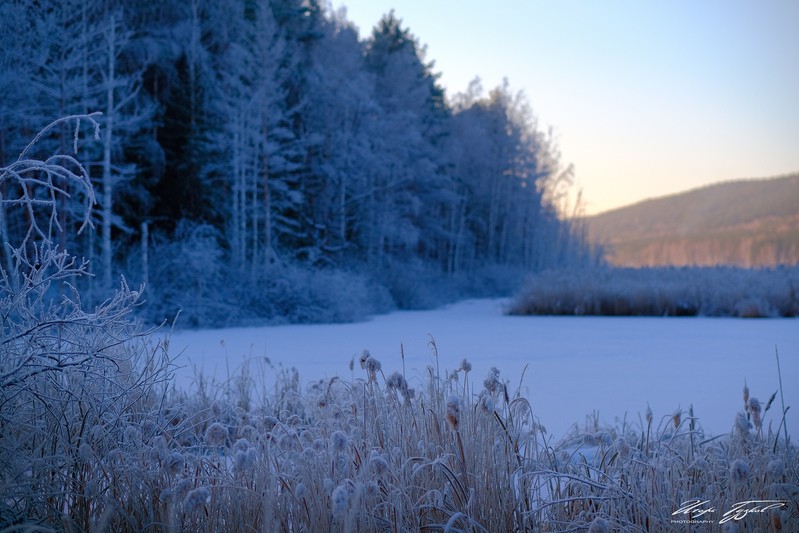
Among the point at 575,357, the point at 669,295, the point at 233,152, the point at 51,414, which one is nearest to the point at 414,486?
the point at 51,414

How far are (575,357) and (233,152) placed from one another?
11278 millimetres

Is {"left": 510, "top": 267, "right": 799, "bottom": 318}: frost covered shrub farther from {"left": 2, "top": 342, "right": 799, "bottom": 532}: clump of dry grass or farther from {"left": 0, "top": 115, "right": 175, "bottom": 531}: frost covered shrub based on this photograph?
{"left": 0, "top": 115, "right": 175, "bottom": 531}: frost covered shrub

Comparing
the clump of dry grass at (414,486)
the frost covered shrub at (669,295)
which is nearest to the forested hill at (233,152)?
the frost covered shrub at (669,295)

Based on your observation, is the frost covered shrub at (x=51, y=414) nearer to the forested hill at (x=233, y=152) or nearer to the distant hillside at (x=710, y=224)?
the forested hill at (x=233, y=152)

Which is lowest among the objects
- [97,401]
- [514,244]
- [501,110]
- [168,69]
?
[97,401]

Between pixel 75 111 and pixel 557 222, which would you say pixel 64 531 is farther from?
pixel 557 222

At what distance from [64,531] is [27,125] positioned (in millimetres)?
11772

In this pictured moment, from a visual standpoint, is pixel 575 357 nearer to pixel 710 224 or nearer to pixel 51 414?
pixel 51 414

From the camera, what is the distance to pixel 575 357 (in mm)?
7082

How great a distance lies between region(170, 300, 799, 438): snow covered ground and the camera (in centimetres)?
458

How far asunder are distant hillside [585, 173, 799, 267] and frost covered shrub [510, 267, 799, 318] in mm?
50697

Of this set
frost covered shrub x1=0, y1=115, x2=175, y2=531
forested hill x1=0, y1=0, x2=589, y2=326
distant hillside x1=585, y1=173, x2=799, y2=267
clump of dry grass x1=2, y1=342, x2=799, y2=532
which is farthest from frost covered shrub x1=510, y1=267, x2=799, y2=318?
distant hillside x1=585, y1=173, x2=799, y2=267

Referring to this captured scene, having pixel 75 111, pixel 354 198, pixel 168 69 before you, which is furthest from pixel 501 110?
pixel 75 111

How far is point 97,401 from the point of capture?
2.38 metres
